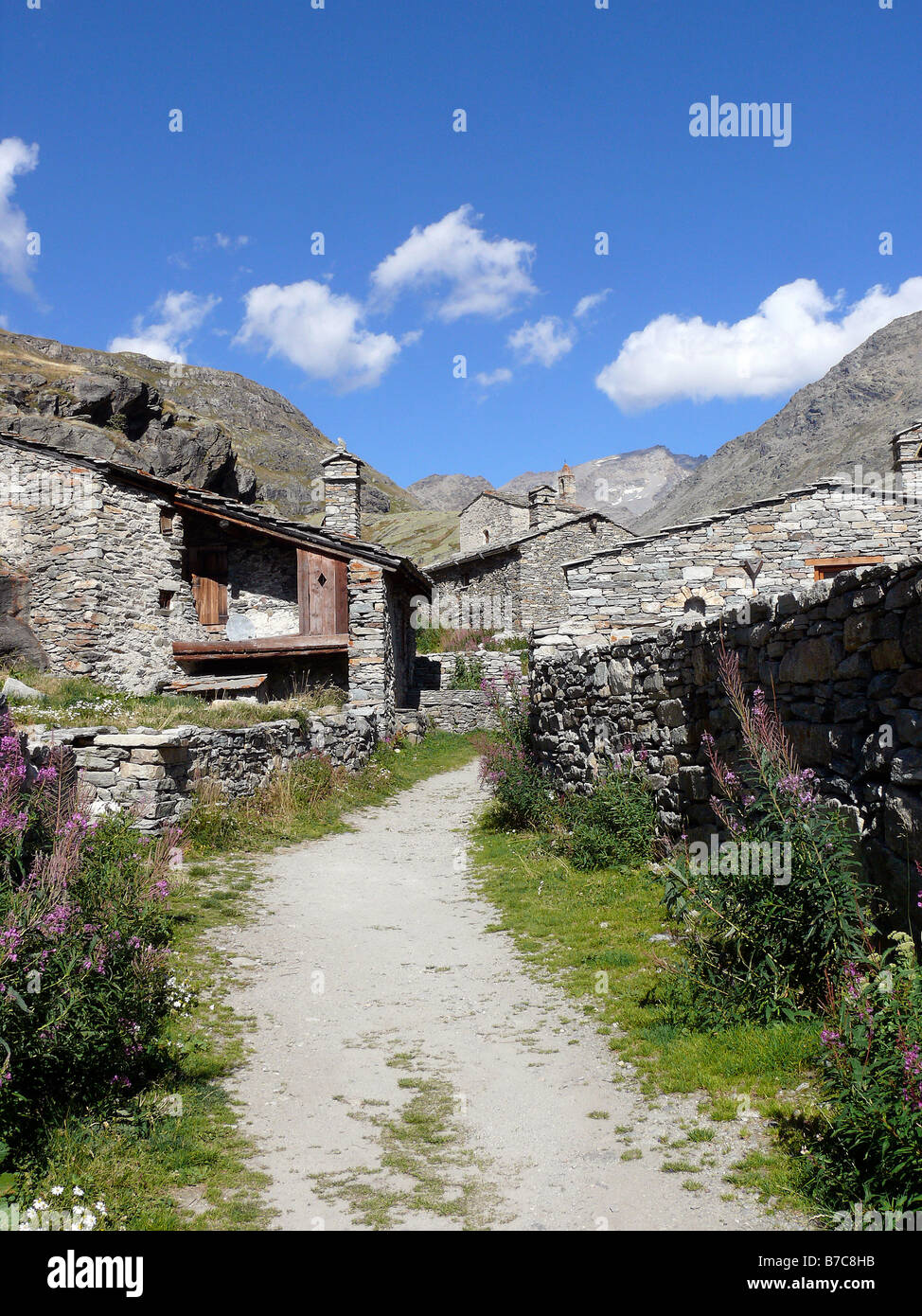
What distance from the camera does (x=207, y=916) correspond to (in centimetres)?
760

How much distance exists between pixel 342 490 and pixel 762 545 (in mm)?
11012

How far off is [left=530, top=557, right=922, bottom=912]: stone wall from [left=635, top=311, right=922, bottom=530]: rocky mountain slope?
6774 cm

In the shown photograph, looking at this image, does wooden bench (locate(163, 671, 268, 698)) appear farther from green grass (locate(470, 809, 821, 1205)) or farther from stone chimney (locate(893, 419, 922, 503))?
stone chimney (locate(893, 419, 922, 503))

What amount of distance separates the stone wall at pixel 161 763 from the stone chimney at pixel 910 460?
12.2 m

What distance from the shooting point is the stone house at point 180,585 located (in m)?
17.5

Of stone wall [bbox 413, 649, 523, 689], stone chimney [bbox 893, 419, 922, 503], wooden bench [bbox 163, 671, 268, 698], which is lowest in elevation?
wooden bench [bbox 163, 671, 268, 698]

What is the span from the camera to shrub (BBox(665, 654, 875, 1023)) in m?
4.21

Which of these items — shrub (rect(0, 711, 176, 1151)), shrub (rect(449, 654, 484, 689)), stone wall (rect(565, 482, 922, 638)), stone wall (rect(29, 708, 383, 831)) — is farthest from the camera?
shrub (rect(449, 654, 484, 689))

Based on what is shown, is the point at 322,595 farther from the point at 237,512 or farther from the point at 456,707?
the point at 456,707

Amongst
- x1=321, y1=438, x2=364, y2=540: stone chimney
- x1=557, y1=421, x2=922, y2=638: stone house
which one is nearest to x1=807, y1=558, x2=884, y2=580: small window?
x1=557, y1=421, x2=922, y2=638: stone house

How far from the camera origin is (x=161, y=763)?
9594 millimetres

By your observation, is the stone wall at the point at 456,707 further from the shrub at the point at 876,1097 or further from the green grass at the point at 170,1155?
the shrub at the point at 876,1097
